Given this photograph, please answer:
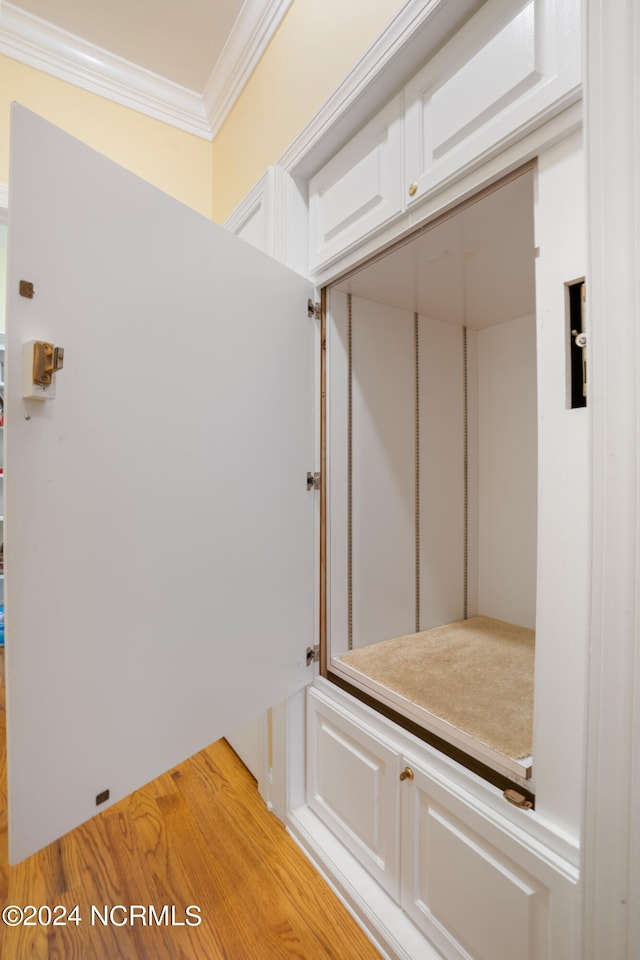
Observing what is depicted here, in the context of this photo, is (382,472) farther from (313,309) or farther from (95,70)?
(95,70)

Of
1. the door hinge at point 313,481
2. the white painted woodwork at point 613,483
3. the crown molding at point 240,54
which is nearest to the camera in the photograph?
the white painted woodwork at point 613,483

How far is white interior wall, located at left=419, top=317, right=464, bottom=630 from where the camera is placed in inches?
69.1

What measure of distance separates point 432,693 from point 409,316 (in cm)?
127

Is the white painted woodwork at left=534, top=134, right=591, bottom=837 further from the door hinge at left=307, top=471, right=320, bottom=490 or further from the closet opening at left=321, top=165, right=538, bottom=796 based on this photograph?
the door hinge at left=307, top=471, right=320, bottom=490

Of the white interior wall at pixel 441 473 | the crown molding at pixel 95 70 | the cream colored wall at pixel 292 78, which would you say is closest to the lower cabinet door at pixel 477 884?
the white interior wall at pixel 441 473

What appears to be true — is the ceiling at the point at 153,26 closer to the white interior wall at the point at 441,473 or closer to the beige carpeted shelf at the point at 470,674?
the white interior wall at the point at 441,473

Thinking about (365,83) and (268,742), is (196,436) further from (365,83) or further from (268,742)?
(268,742)

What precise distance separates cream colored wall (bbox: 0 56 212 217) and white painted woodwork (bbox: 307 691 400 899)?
219 centimetres

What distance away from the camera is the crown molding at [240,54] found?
1525mm

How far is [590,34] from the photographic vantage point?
61 cm

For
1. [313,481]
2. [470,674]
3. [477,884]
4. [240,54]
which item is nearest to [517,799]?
[477,884]

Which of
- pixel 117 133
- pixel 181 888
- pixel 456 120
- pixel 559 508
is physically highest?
pixel 117 133

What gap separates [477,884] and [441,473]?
1225mm

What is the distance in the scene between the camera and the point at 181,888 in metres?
1.28
